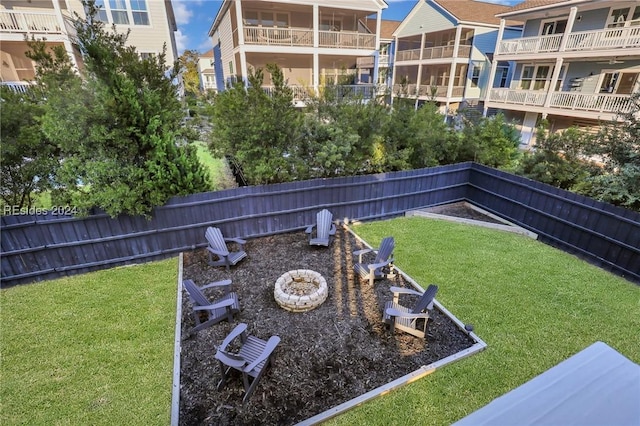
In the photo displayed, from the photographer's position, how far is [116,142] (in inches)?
234

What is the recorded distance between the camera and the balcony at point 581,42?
12492 millimetres

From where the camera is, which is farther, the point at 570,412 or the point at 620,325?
the point at 620,325

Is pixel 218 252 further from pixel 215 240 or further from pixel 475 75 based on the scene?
pixel 475 75

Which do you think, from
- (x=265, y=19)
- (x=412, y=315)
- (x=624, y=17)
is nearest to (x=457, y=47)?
(x=624, y=17)

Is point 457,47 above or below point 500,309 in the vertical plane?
above

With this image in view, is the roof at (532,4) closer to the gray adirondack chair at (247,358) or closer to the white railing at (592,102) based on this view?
the white railing at (592,102)

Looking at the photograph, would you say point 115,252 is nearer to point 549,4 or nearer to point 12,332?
point 12,332

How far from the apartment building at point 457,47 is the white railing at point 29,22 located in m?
18.9

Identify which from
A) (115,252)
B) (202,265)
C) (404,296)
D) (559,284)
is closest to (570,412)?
(404,296)

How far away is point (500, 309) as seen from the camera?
17.6 feet

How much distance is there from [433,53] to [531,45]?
25.5 feet

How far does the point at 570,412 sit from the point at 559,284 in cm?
496

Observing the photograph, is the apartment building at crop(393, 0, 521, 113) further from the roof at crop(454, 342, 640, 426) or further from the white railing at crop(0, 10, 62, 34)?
the roof at crop(454, 342, 640, 426)

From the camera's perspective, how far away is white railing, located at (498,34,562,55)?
1539cm
